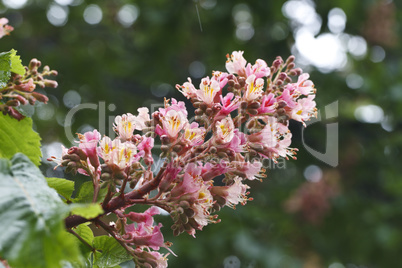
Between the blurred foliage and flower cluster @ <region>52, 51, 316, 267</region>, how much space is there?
10.5ft

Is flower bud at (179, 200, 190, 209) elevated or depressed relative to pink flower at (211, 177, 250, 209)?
elevated

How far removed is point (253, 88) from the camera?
1458mm

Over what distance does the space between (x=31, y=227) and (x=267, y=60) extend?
211 inches

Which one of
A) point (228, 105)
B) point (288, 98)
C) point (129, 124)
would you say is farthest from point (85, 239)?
point (288, 98)

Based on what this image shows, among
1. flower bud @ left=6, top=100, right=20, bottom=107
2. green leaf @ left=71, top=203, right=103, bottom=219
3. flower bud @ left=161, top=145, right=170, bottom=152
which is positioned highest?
flower bud @ left=6, top=100, right=20, bottom=107

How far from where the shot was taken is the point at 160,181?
1.33 m

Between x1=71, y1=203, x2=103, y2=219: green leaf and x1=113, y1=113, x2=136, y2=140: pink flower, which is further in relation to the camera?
x1=113, y1=113, x2=136, y2=140: pink flower

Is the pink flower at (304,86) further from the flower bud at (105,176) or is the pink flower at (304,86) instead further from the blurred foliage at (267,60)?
the blurred foliage at (267,60)

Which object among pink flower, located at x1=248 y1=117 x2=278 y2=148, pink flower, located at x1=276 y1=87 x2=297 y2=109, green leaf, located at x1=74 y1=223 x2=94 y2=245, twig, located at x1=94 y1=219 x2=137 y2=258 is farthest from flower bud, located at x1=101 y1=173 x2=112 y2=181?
pink flower, located at x1=276 y1=87 x2=297 y2=109

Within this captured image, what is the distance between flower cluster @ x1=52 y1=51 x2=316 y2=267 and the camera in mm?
1312

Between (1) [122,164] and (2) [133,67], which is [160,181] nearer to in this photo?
(1) [122,164]

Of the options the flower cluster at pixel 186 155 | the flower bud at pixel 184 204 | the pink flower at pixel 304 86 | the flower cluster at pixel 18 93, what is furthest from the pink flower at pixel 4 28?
the pink flower at pixel 304 86

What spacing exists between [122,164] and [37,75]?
512mm

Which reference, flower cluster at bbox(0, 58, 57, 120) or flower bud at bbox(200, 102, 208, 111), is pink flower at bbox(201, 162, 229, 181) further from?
flower cluster at bbox(0, 58, 57, 120)
